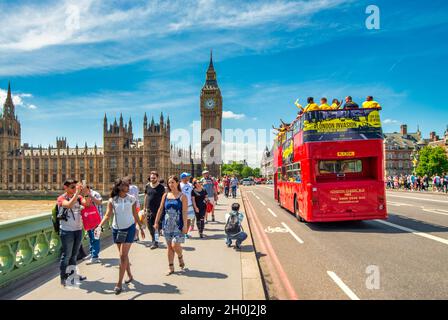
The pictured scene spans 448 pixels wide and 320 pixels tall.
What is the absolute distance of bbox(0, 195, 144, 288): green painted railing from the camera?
6.46m

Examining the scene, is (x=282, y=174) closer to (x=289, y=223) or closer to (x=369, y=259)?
(x=289, y=223)

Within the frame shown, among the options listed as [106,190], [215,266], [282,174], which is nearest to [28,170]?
[106,190]

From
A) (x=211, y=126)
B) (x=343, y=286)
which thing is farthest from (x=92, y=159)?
(x=343, y=286)

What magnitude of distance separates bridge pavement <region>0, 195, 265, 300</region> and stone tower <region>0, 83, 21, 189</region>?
11889 centimetres

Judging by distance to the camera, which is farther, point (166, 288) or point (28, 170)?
point (28, 170)

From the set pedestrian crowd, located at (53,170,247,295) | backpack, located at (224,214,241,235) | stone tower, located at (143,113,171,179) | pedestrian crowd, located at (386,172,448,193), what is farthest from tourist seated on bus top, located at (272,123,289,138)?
stone tower, located at (143,113,171,179)

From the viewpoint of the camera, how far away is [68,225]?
6578 mm

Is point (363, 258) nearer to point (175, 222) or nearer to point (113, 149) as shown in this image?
point (175, 222)

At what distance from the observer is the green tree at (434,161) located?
3219 inches

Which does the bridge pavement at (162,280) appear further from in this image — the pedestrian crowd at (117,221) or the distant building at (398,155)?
the distant building at (398,155)

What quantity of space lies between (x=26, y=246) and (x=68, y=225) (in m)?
1.39

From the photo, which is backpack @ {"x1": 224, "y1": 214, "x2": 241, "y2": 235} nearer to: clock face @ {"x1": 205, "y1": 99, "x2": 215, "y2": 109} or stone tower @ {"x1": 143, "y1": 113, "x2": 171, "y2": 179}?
stone tower @ {"x1": 143, "y1": 113, "x2": 171, "y2": 179}

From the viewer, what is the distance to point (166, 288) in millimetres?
6215
